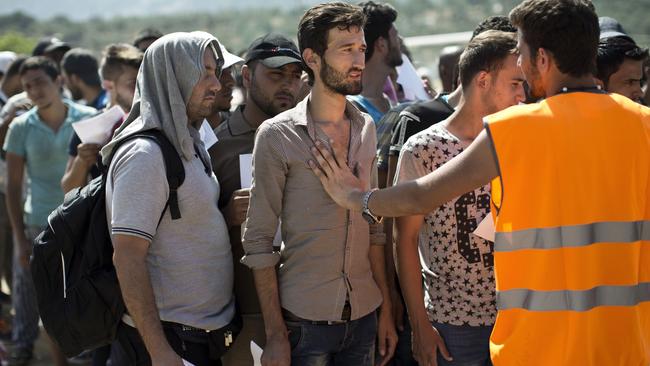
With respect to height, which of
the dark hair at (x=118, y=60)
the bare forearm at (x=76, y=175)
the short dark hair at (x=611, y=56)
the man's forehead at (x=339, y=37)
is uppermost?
the man's forehead at (x=339, y=37)

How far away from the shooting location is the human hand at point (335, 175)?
3527 millimetres

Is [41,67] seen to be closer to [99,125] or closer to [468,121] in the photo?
[99,125]

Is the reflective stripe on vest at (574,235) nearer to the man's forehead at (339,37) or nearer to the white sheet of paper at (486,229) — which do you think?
the white sheet of paper at (486,229)

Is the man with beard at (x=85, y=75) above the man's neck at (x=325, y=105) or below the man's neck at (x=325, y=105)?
below

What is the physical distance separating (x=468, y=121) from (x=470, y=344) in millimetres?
1017

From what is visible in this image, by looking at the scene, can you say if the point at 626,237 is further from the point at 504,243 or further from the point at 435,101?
the point at 435,101

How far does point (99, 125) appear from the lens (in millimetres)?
5332

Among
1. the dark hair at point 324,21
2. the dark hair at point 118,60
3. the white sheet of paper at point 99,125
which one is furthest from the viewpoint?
the dark hair at point 118,60

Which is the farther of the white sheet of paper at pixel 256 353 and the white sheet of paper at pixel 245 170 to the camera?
the white sheet of paper at pixel 245 170

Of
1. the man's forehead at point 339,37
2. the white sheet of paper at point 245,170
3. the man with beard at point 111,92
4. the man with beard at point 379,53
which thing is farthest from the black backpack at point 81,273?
the man with beard at point 379,53

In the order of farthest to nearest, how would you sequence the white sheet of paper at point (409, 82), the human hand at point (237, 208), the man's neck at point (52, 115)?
the man's neck at point (52, 115) → the white sheet of paper at point (409, 82) → the human hand at point (237, 208)

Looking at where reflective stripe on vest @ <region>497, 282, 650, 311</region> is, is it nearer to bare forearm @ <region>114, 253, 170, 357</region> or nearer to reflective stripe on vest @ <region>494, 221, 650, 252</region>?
reflective stripe on vest @ <region>494, 221, 650, 252</region>

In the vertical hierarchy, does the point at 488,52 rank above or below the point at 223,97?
above

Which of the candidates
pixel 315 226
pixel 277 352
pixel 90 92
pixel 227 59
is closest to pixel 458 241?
pixel 315 226
